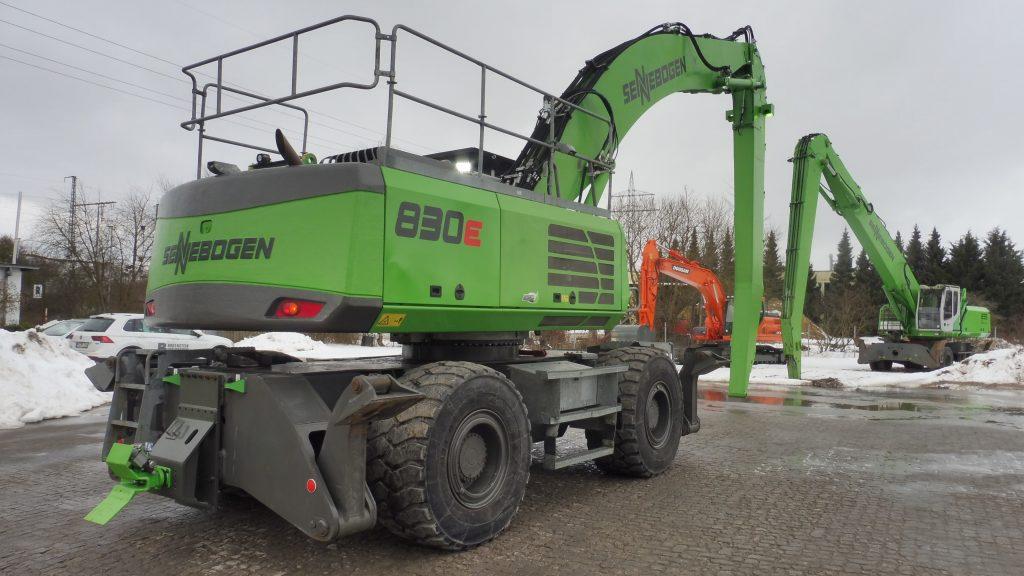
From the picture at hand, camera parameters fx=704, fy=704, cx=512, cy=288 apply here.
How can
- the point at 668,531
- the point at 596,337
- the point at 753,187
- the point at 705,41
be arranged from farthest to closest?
1. the point at 596,337
2. the point at 753,187
3. the point at 705,41
4. the point at 668,531

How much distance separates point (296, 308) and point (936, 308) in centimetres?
2289

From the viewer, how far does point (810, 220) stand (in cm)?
1555

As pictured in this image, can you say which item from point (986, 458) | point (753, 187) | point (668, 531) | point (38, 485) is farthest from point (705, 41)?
point (38, 485)

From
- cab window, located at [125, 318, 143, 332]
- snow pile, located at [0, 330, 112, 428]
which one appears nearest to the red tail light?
snow pile, located at [0, 330, 112, 428]

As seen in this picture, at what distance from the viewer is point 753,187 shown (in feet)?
38.8

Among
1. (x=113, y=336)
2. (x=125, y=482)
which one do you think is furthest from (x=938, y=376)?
(x=113, y=336)

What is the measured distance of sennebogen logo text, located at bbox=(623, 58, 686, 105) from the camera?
819cm

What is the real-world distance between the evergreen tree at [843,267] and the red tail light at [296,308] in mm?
61735

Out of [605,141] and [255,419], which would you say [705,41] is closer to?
[605,141]

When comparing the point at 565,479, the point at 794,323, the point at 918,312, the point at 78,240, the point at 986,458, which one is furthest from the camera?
the point at 78,240

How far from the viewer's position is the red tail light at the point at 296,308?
14.3 ft

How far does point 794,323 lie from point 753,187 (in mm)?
4616

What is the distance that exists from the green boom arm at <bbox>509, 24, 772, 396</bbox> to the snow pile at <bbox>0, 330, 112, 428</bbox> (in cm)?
838

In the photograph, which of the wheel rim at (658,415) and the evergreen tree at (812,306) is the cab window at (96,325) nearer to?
the wheel rim at (658,415)
